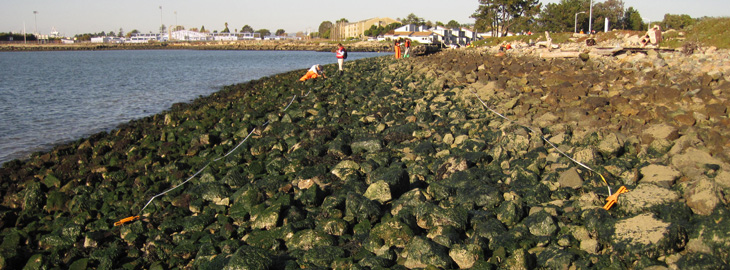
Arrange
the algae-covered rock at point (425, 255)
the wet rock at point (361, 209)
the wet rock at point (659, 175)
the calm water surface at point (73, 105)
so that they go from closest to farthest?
the algae-covered rock at point (425, 255)
the wet rock at point (361, 209)
the wet rock at point (659, 175)
the calm water surface at point (73, 105)

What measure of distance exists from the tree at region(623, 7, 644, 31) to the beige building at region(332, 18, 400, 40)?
73.6m

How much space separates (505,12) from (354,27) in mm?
84722

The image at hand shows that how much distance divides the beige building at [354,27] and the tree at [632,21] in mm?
73627

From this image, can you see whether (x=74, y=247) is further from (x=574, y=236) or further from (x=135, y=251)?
(x=574, y=236)

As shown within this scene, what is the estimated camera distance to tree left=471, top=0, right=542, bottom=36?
51.8m

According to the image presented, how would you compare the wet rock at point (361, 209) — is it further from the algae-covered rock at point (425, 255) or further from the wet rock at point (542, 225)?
the wet rock at point (542, 225)

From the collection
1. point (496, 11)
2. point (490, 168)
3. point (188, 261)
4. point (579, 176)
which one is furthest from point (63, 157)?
point (496, 11)

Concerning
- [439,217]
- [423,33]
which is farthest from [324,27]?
[439,217]

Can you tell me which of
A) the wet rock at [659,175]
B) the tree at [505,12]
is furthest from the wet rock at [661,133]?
the tree at [505,12]

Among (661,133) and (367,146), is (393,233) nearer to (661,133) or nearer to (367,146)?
(367,146)

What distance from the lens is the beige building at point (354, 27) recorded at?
5102 inches

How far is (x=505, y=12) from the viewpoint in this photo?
52.8 m

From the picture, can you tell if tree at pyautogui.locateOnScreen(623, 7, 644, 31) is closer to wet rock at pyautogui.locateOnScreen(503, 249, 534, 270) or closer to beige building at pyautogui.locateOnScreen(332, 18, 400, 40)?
wet rock at pyautogui.locateOnScreen(503, 249, 534, 270)

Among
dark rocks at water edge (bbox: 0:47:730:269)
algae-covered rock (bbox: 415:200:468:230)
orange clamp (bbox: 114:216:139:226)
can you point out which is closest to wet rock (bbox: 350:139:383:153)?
dark rocks at water edge (bbox: 0:47:730:269)
